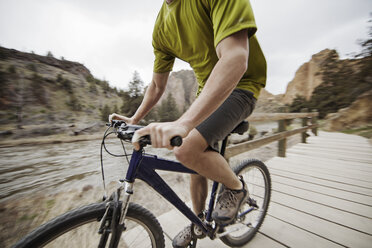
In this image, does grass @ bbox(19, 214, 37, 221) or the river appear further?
the river

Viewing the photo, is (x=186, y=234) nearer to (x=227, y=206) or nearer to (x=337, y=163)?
(x=227, y=206)

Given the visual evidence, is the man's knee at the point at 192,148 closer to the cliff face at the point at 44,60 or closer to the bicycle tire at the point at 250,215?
the bicycle tire at the point at 250,215

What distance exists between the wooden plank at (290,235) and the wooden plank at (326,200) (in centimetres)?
66

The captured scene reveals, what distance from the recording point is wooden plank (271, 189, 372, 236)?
4.85ft

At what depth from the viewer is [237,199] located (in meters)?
1.11

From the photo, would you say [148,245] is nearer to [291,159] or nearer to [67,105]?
[291,159]

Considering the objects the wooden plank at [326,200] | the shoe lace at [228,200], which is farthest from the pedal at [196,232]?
the wooden plank at [326,200]

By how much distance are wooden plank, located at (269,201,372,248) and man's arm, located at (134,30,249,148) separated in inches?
67.7

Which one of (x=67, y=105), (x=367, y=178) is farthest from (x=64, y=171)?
(x=67, y=105)

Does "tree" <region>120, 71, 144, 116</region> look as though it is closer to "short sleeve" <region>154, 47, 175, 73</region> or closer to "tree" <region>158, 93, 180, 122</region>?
"tree" <region>158, 93, 180, 122</region>

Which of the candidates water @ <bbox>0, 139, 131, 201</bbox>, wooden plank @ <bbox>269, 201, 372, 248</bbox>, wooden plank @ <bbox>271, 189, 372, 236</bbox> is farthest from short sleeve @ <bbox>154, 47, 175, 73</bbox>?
wooden plank @ <bbox>271, 189, 372, 236</bbox>

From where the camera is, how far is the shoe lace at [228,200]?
1.09 m

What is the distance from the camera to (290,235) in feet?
4.65

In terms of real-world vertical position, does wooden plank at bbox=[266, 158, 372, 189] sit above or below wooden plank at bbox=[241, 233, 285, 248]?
above
